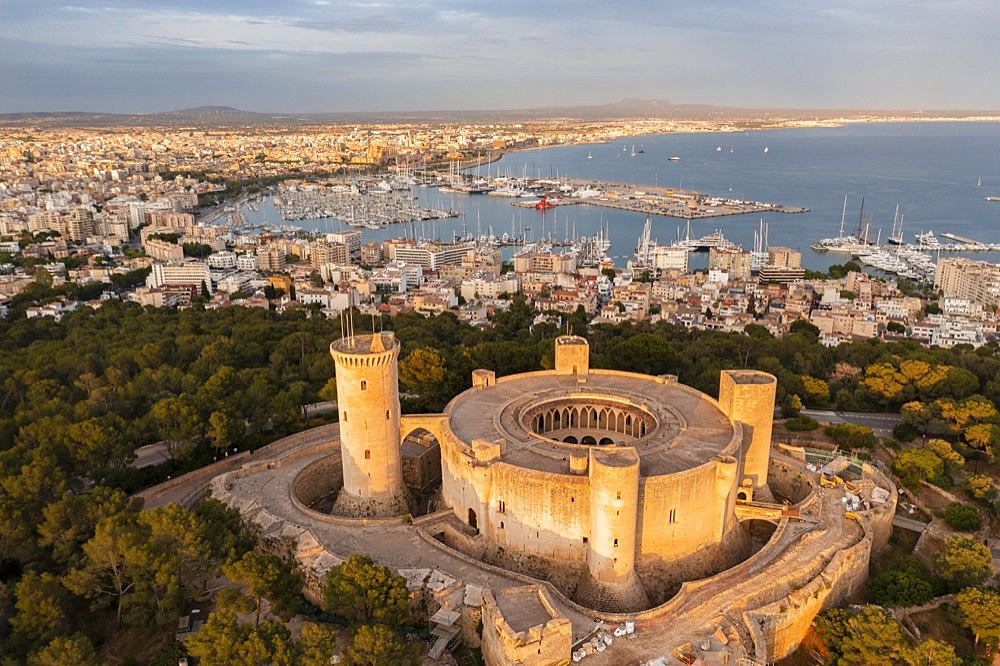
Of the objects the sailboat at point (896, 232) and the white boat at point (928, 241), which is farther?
the sailboat at point (896, 232)

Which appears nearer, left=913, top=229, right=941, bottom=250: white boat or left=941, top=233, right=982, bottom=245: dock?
left=913, top=229, right=941, bottom=250: white boat

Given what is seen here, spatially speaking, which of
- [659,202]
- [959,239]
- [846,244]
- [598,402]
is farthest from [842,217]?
[598,402]

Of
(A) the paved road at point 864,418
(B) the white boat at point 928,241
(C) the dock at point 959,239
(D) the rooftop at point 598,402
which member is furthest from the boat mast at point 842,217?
(D) the rooftop at point 598,402

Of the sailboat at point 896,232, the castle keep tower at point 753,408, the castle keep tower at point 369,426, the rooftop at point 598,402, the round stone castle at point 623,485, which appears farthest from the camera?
the sailboat at point 896,232

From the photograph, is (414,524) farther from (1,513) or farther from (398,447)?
(1,513)

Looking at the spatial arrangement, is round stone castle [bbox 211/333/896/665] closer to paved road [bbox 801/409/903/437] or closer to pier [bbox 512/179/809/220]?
paved road [bbox 801/409/903/437]

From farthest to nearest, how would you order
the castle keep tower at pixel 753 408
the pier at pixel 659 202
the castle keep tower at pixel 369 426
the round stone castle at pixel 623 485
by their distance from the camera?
1. the pier at pixel 659 202
2. the castle keep tower at pixel 753 408
3. the castle keep tower at pixel 369 426
4. the round stone castle at pixel 623 485

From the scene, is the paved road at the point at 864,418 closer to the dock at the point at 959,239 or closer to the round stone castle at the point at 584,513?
the round stone castle at the point at 584,513

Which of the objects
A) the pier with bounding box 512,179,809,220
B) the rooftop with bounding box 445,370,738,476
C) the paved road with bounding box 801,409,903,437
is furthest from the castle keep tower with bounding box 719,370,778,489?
the pier with bounding box 512,179,809,220
